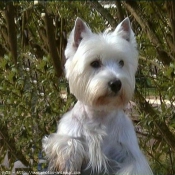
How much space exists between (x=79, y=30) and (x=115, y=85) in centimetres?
47

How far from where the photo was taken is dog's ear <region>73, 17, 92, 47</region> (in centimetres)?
388

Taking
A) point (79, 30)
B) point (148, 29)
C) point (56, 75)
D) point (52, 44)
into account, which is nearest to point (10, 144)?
point (56, 75)

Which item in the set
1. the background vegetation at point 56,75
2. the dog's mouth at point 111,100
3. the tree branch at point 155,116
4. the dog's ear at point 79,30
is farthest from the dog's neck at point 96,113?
the tree branch at point 155,116

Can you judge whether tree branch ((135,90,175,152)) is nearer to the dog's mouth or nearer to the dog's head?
the dog's head

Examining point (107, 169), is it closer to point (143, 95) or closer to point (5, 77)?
point (143, 95)

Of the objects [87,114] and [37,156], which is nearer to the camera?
[87,114]

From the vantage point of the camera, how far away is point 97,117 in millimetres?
3904

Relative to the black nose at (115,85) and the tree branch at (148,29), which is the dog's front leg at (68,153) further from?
the tree branch at (148,29)

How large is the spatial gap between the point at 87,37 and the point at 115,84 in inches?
15.9

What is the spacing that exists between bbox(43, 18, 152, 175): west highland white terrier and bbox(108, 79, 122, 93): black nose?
0.10 feet

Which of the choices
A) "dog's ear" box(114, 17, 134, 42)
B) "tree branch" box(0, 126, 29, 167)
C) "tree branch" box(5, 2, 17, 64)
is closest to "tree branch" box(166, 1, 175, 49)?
"dog's ear" box(114, 17, 134, 42)

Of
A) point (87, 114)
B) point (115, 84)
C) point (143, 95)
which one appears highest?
point (115, 84)

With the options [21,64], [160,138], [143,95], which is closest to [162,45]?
[143,95]

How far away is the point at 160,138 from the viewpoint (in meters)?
5.54
